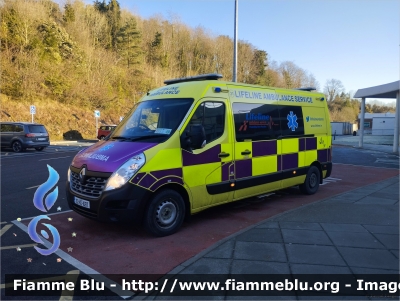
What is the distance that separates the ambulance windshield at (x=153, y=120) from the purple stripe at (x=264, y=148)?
5.82 ft

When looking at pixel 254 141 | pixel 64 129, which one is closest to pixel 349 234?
pixel 254 141

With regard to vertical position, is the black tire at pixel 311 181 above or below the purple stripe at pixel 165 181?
below

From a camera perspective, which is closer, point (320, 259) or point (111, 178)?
point (320, 259)

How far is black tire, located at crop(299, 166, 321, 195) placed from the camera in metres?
8.05

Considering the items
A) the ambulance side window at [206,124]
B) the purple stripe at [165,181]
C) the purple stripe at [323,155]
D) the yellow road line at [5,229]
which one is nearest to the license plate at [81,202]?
the purple stripe at [165,181]

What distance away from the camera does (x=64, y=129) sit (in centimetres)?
3147

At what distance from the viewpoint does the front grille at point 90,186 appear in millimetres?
4711

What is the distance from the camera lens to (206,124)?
18.1 ft

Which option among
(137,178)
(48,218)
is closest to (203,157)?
(137,178)

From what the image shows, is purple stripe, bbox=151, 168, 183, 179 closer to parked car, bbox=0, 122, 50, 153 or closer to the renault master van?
the renault master van

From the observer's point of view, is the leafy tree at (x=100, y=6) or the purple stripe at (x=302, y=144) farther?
the leafy tree at (x=100, y=6)

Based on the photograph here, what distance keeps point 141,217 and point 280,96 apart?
4218 millimetres

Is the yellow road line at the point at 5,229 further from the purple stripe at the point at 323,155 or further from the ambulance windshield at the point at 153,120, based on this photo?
the purple stripe at the point at 323,155

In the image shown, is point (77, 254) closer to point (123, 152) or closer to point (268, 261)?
point (123, 152)
